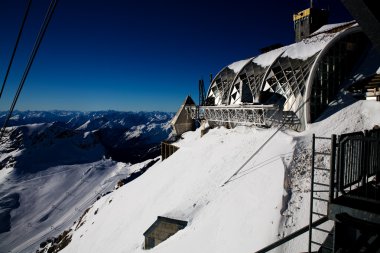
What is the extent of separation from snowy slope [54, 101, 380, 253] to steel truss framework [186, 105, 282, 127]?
1061mm

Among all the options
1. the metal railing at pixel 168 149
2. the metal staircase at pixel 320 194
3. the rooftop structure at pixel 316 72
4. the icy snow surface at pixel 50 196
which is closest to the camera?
the metal staircase at pixel 320 194

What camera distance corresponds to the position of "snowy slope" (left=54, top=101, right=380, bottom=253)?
1173 cm

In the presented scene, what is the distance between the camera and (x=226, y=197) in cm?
1458

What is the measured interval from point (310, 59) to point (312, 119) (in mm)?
5585

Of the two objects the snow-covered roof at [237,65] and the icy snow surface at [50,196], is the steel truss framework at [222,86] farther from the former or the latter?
the icy snow surface at [50,196]

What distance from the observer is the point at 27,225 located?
59656 millimetres

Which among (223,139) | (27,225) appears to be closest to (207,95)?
(223,139)

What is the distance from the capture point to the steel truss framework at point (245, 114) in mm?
21656

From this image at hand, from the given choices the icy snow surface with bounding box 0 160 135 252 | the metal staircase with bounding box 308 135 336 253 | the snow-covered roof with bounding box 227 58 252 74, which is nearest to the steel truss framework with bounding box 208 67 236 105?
the snow-covered roof with bounding box 227 58 252 74

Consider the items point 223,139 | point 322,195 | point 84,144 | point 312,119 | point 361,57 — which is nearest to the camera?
point 322,195

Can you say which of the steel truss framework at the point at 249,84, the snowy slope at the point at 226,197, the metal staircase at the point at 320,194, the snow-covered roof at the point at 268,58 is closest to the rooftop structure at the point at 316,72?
the snow-covered roof at the point at 268,58

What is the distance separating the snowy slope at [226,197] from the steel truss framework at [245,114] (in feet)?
3.48

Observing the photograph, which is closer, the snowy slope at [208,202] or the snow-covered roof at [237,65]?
the snowy slope at [208,202]

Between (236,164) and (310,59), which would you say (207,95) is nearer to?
(310,59)
